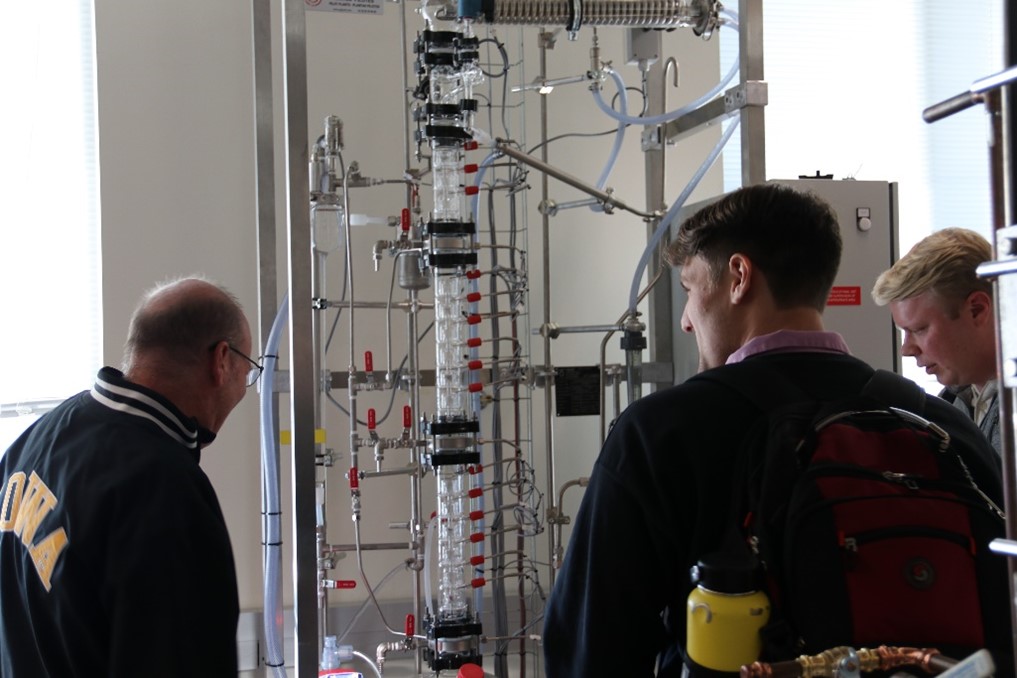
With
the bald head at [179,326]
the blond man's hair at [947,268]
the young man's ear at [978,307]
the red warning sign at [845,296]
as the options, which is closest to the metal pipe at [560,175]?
the red warning sign at [845,296]

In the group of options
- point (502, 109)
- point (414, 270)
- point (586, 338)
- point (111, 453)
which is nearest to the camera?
point (111, 453)

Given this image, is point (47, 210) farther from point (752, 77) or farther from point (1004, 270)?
point (1004, 270)

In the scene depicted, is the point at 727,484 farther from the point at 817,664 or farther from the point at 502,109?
the point at 502,109

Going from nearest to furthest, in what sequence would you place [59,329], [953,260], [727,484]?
[727,484]
[953,260]
[59,329]

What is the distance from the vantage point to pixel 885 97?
14.0ft

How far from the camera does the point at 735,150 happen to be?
13.4 feet

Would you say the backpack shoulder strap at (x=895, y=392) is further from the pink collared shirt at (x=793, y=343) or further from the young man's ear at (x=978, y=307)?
the young man's ear at (x=978, y=307)

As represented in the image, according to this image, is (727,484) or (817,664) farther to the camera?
(727,484)

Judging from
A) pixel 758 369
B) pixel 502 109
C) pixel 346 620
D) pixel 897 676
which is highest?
pixel 502 109

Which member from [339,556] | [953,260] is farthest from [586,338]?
[953,260]

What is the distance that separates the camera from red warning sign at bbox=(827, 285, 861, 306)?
106 inches

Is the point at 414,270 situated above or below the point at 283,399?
above

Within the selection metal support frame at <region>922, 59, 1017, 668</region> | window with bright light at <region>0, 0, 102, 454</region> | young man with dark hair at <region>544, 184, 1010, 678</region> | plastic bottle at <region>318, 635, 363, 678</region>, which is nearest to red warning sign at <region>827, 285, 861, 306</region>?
young man with dark hair at <region>544, 184, 1010, 678</region>

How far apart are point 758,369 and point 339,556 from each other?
6.46 ft
